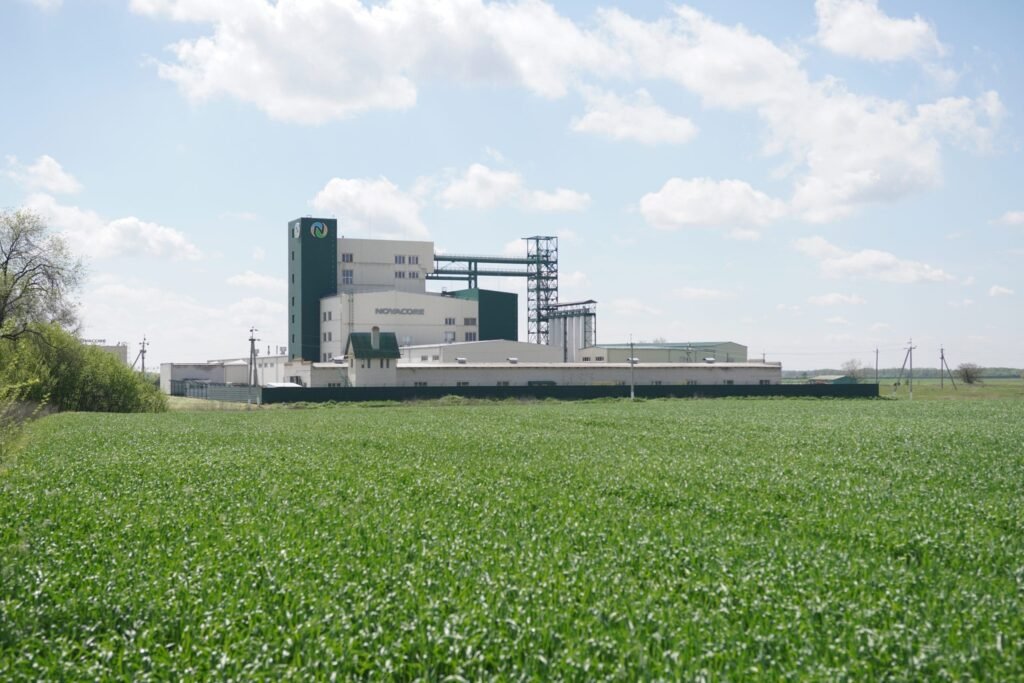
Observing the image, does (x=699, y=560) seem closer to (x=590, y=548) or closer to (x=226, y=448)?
(x=590, y=548)

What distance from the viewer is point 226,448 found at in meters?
22.9

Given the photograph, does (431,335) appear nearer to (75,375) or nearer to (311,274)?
(311,274)

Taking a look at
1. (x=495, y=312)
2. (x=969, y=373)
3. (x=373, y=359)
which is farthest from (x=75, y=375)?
(x=969, y=373)

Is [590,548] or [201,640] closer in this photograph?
[201,640]

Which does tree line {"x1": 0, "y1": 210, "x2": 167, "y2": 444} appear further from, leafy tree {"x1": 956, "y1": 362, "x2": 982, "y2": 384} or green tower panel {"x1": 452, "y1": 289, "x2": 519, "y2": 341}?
leafy tree {"x1": 956, "y1": 362, "x2": 982, "y2": 384}

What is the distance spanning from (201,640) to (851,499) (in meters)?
10.7

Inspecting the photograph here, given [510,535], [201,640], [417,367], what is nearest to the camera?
[201,640]

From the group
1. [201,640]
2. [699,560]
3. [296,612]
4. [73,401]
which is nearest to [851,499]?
[699,560]

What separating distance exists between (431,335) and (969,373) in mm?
62472

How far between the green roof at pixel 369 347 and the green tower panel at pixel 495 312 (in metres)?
25.2

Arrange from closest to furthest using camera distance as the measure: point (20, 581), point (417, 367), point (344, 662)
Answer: point (344, 662) → point (20, 581) → point (417, 367)

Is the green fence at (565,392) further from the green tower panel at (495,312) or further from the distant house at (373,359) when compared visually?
the green tower panel at (495,312)

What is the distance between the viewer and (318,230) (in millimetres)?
83562

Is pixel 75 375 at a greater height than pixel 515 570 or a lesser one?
greater
